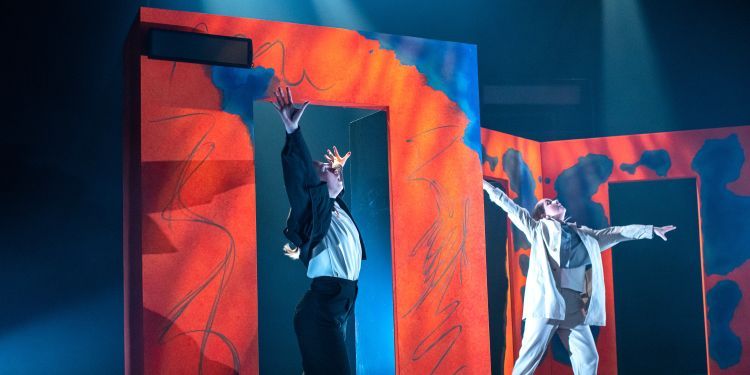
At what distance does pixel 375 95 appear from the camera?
410cm

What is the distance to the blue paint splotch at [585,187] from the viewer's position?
6012 millimetres

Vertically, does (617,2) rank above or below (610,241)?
above

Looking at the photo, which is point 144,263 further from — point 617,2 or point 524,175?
point 617,2

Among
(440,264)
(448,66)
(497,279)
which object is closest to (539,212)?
(497,279)

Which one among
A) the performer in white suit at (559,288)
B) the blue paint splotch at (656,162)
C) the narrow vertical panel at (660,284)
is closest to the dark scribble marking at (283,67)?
the performer in white suit at (559,288)

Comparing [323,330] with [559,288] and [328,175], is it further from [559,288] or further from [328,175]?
[559,288]

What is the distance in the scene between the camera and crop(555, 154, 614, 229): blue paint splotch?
6012mm

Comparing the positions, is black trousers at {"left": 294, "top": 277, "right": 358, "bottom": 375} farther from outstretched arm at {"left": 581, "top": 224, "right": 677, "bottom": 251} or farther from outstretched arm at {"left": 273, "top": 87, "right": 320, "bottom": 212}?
outstretched arm at {"left": 581, "top": 224, "right": 677, "bottom": 251}

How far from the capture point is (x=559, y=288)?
17.9 feet

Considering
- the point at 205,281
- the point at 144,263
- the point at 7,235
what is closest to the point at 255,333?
the point at 205,281

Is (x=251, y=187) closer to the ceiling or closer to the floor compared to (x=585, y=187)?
closer to the floor

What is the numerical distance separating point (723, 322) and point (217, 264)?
4.20 meters

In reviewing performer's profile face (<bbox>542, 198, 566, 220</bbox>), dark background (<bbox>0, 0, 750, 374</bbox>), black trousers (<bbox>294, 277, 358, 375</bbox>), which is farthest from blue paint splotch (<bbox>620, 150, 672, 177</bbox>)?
black trousers (<bbox>294, 277, 358, 375</bbox>)

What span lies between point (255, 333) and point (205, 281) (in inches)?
14.9
